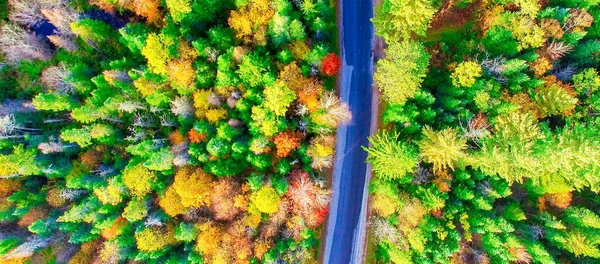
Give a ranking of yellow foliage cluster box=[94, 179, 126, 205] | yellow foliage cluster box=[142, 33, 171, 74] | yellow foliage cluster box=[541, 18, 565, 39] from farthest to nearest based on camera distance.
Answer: yellow foliage cluster box=[94, 179, 126, 205]
yellow foliage cluster box=[541, 18, 565, 39]
yellow foliage cluster box=[142, 33, 171, 74]

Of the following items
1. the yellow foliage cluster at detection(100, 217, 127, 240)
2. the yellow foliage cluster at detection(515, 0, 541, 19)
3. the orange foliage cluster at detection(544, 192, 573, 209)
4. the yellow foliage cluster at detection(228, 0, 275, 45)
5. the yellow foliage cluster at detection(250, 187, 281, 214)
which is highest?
the yellow foliage cluster at detection(515, 0, 541, 19)

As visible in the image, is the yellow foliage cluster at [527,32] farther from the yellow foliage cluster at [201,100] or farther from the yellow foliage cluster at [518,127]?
the yellow foliage cluster at [201,100]

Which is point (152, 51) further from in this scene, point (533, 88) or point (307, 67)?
point (533, 88)

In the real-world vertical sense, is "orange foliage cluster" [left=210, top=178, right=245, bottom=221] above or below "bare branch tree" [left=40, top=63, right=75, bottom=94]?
below

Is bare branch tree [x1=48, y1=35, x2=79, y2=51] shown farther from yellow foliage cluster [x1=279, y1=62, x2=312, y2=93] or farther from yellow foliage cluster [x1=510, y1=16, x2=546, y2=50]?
yellow foliage cluster [x1=510, y1=16, x2=546, y2=50]

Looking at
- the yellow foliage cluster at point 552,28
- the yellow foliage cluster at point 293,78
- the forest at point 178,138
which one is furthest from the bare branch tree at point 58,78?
the yellow foliage cluster at point 552,28

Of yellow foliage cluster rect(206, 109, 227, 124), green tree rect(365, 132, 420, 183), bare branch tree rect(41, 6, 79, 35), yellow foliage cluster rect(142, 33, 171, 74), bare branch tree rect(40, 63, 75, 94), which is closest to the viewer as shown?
green tree rect(365, 132, 420, 183)

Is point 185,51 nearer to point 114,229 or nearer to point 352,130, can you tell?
point 114,229

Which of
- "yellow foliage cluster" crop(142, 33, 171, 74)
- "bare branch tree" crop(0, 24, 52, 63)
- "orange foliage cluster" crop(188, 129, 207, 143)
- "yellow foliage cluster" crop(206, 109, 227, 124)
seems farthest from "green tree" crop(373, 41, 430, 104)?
"bare branch tree" crop(0, 24, 52, 63)
